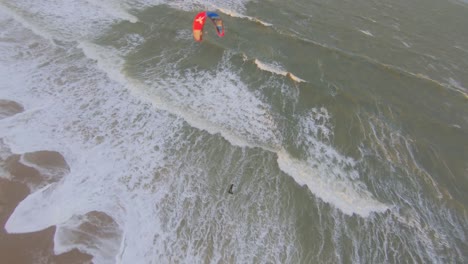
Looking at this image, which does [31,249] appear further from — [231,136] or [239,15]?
[239,15]

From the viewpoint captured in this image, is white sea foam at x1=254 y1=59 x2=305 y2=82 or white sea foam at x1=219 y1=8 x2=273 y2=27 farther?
white sea foam at x1=219 y1=8 x2=273 y2=27

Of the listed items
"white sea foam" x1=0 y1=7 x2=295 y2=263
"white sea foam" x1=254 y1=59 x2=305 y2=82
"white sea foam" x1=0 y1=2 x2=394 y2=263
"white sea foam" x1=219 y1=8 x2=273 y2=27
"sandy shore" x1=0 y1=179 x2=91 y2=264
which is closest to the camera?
"sandy shore" x1=0 y1=179 x2=91 y2=264

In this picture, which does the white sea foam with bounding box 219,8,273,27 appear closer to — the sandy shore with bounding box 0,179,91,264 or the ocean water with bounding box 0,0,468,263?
the ocean water with bounding box 0,0,468,263

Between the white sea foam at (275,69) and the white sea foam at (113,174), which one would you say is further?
the white sea foam at (275,69)

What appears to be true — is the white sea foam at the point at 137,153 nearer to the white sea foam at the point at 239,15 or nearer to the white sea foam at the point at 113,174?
the white sea foam at the point at 113,174

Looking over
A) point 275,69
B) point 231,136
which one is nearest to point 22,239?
point 231,136

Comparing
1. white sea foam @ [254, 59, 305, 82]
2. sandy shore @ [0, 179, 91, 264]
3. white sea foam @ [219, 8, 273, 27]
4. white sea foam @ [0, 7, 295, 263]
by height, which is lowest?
sandy shore @ [0, 179, 91, 264]

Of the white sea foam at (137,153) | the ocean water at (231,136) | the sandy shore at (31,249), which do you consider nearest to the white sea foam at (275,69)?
the ocean water at (231,136)

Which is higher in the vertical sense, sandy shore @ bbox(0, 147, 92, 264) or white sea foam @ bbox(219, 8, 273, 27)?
white sea foam @ bbox(219, 8, 273, 27)

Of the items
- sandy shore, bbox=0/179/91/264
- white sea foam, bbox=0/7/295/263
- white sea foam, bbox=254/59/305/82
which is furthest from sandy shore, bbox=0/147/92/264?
A: white sea foam, bbox=254/59/305/82

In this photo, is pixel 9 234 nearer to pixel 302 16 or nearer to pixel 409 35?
pixel 302 16
